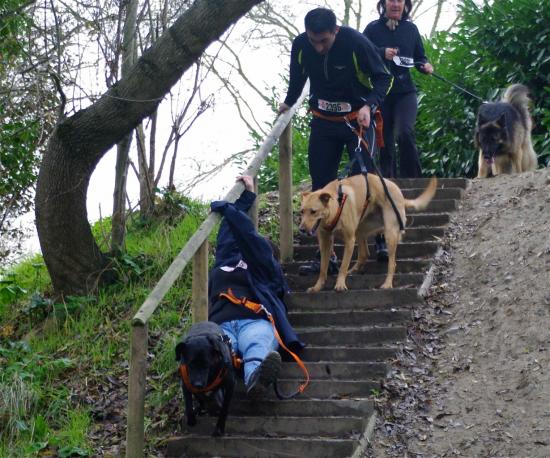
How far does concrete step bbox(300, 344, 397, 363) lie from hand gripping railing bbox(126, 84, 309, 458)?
92cm

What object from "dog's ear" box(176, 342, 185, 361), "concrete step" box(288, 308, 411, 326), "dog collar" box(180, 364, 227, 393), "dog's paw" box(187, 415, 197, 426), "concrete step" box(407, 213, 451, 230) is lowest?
"dog's paw" box(187, 415, 197, 426)

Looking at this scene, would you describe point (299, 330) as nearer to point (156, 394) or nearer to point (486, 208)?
point (156, 394)

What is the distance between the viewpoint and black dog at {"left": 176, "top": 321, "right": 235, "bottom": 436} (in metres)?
6.36

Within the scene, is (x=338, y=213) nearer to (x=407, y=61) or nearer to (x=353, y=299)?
(x=353, y=299)

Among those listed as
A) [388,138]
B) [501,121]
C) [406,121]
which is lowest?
[388,138]

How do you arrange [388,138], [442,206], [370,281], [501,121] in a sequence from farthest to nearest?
[501,121] < [388,138] < [442,206] < [370,281]

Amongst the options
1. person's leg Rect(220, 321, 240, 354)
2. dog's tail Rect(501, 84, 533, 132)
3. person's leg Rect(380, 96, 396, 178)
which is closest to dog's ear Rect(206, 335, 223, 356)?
Answer: person's leg Rect(220, 321, 240, 354)

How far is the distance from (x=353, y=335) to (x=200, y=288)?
1.31m

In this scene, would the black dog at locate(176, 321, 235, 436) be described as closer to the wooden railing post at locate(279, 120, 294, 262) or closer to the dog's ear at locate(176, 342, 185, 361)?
the dog's ear at locate(176, 342, 185, 361)

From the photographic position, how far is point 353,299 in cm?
826

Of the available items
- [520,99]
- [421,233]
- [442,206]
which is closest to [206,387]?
[421,233]

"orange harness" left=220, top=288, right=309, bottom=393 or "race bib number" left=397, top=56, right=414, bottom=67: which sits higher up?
"race bib number" left=397, top=56, right=414, bottom=67

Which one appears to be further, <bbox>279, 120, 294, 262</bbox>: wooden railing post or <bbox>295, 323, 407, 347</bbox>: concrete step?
<bbox>279, 120, 294, 262</bbox>: wooden railing post

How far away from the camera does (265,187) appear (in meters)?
13.2
